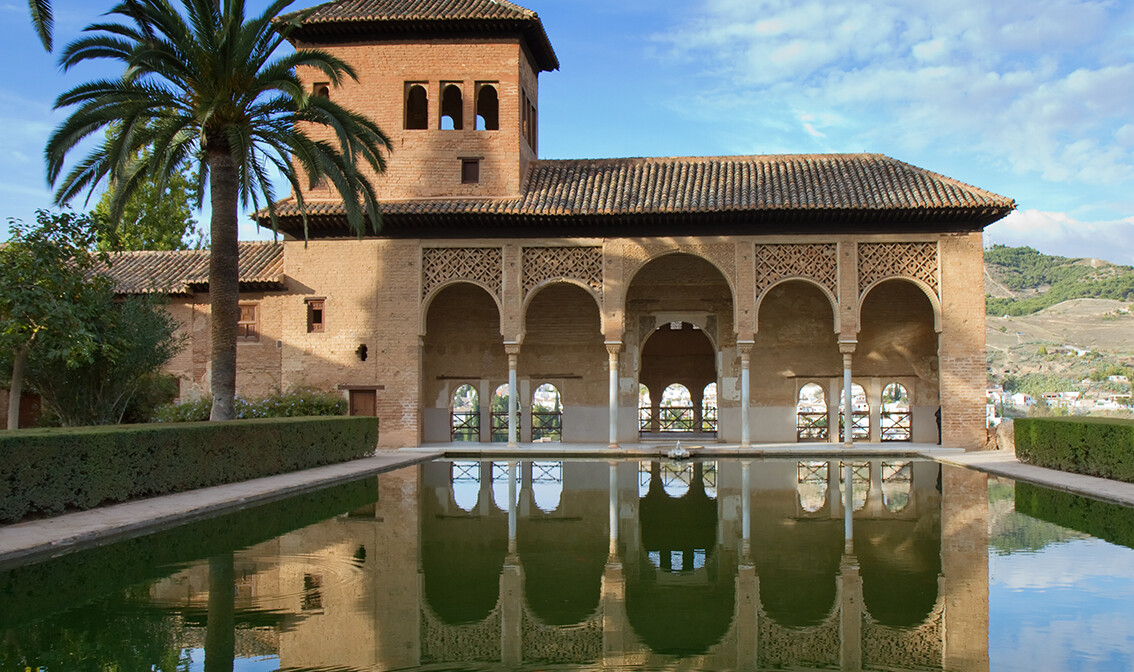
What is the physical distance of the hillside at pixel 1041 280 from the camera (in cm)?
7956

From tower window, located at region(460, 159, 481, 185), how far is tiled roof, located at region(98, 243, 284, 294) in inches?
196

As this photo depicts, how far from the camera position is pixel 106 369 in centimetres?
1677

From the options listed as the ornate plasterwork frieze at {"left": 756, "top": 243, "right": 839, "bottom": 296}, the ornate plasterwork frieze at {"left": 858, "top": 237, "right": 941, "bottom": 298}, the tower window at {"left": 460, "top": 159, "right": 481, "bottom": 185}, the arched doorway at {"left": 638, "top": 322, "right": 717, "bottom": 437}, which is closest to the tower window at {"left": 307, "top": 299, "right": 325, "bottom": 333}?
the tower window at {"left": 460, "top": 159, "right": 481, "bottom": 185}

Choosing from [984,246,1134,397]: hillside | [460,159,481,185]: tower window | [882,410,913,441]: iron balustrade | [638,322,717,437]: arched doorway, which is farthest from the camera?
[984,246,1134,397]: hillside

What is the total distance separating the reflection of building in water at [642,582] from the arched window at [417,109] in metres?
14.0

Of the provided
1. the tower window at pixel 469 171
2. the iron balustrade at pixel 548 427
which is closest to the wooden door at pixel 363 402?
the iron balustrade at pixel 548 427

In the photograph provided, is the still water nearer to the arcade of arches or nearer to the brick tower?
the arcade of arches

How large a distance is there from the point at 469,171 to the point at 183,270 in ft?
26.8

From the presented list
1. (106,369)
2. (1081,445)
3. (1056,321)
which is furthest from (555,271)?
(1056,321)

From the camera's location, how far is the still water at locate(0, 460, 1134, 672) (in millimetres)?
5043

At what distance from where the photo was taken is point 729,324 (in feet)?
78.6

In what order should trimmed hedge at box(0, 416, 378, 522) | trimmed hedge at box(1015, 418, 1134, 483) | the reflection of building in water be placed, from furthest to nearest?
trimmed hedge at box(1015, 418, 1134, 483)
trimmed hedge at box(0, 416, 378, 522)
the reflection of building in water

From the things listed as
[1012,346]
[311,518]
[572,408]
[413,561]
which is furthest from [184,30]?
[1012,346]

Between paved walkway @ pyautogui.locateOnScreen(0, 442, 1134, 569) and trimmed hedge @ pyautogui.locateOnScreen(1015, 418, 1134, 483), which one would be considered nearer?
paved walkway @ pyautogui.locateOnScreen(0, 442, 1134, 569)
